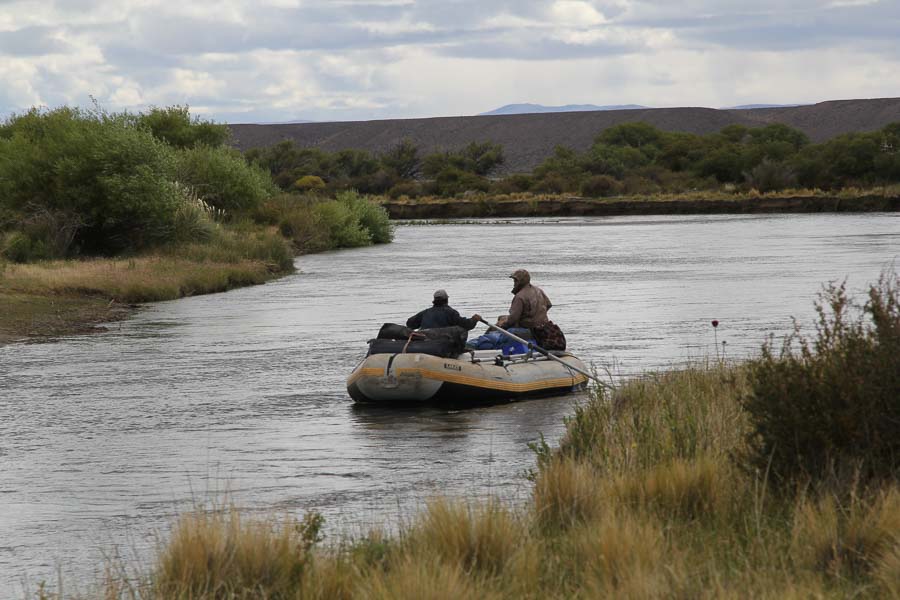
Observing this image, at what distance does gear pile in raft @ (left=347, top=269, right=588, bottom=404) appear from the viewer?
1758 centimetres

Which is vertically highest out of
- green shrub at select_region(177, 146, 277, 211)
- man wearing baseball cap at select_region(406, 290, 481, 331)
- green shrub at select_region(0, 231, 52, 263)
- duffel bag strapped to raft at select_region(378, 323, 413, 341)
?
green shrub at select_region(177, 146, 277, 211)

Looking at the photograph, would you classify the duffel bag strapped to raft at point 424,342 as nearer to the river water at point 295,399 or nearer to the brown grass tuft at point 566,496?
the river water at point 295,399

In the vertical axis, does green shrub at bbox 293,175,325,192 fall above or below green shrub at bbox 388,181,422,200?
above

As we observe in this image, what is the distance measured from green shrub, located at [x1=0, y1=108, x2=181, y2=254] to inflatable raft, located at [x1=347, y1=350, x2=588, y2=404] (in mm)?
25171

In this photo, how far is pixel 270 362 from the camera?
23.2 meters

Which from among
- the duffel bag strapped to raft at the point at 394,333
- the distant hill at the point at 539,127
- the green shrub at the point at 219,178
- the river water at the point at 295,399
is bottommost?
the river water at the point at 295,399

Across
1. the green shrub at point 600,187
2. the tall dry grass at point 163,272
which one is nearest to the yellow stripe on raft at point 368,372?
the tall dry grass at point 163,272

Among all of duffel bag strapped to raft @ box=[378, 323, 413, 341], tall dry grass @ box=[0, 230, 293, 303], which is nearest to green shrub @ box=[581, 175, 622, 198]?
tall dry grass @ box=[0, 230, 293, 303]

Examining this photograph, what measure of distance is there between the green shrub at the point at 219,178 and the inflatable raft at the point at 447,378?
37.9 metres

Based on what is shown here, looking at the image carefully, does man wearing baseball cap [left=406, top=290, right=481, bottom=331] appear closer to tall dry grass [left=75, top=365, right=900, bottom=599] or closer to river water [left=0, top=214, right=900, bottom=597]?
river water [left=0, top=214, right=900, bottom=597]

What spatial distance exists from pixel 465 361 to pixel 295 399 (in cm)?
276

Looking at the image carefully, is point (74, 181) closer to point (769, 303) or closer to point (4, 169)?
point (4, 169)

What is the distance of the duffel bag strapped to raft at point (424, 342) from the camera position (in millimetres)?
17641

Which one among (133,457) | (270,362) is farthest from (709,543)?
(270,362)
